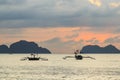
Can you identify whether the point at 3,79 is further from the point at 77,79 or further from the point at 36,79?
the point at 77,79

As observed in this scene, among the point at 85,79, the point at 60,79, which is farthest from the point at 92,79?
the point at 60,79

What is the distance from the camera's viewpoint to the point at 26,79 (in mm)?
159375

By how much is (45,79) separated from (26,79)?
24.6 ft

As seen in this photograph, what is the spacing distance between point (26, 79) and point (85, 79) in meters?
23.4

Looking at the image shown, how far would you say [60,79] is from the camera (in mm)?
162250

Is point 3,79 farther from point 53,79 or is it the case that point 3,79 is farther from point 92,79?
point 92,79

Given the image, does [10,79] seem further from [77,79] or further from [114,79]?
[114,79]

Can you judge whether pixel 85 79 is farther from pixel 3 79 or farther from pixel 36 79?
pixel 3 79

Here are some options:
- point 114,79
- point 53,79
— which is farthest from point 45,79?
point 114,79

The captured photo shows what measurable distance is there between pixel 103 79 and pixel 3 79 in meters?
38.8

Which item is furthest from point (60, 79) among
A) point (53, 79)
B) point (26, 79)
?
point (26, 79)

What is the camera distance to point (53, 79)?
536 feet

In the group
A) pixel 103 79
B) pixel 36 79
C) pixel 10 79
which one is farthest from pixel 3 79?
pixel 103 79

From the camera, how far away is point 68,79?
6412 inches
